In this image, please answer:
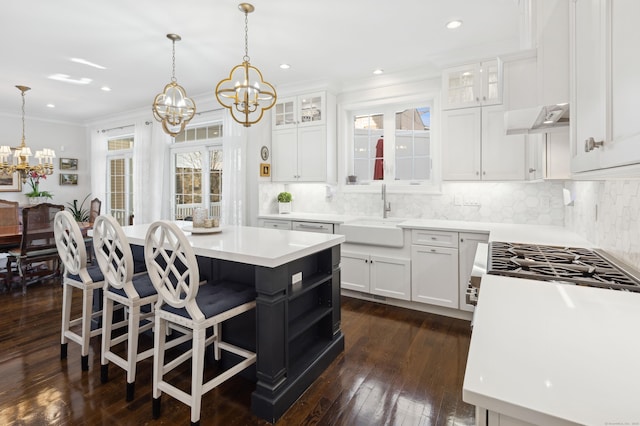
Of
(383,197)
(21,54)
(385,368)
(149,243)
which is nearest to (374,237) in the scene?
(383,197)

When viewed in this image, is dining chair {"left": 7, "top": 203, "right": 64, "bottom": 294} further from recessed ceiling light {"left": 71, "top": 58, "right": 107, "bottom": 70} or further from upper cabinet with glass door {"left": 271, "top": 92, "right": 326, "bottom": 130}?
upper cabinet with glass door {"left": 271, "top": 92, "right": 326, "bottom": 130}

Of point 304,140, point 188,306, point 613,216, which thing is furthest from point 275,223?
point 613,216

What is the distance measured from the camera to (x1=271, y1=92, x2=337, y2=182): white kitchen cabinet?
4371 millimetres

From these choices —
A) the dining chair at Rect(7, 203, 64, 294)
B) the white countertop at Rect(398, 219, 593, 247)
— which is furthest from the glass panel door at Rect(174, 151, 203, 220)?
the white countertop at Rect(398, 219, 593, 247)

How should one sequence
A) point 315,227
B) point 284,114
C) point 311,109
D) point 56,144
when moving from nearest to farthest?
point 315,227 → point 311,109 → point 284,114 → point 56,144

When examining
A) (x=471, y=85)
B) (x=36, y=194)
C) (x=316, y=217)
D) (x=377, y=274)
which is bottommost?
(x=377, y=274)

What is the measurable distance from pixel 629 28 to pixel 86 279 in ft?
9.72

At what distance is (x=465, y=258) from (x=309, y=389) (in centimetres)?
193

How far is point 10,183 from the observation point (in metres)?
6.20

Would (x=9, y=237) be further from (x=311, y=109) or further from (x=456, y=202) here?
(x=456, y=202)

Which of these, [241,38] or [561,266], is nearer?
[561,266]

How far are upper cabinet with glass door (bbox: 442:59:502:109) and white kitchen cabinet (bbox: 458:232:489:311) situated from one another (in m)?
1.35

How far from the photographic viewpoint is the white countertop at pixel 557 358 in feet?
1.92

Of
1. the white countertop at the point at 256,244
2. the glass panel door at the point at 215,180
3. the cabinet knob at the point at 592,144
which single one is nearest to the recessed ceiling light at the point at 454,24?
the white countertop at the point at 256,244
